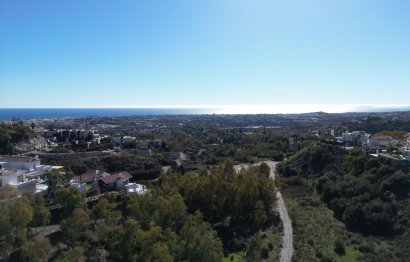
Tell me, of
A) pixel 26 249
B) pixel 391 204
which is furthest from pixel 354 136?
pixel 26 249

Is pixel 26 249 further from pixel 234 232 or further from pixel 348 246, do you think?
pixel 348 246

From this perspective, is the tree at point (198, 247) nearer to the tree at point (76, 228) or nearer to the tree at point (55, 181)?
the tree at point (76, 228)

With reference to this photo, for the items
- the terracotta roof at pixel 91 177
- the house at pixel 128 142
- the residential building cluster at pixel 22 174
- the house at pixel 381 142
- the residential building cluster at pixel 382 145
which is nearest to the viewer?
the residential building cluster at pixel 22 174

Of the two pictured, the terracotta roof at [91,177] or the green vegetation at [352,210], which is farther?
the terracotta roof at [91,177]

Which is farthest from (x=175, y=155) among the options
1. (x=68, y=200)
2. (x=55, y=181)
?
(x=68, y=200)

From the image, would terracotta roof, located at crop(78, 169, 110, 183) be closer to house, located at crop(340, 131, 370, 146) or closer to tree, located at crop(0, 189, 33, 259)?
tree, located at crop(0, 189, 33, 259)

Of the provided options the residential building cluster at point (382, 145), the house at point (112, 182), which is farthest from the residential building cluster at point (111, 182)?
the residential building cluster at point (382, 145)

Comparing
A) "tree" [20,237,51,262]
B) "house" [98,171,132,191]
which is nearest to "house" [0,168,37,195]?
"house" [98,171,132,191]

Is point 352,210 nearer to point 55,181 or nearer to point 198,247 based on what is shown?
point 198,247

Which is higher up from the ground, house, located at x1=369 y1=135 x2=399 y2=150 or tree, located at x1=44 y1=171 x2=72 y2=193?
house, located at x1=369 y1=135 x2=399 y2=150

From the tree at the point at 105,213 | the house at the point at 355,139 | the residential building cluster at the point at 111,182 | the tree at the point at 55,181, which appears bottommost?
the residential building cluster at the point at 111,182
